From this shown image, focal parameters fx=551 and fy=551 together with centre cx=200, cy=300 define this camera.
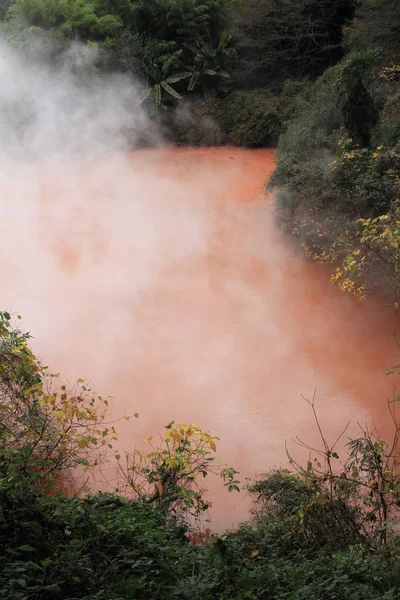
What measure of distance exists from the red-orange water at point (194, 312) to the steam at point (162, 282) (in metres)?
0.03

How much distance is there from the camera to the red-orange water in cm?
743

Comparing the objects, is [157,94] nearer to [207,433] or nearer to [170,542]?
[207,433]

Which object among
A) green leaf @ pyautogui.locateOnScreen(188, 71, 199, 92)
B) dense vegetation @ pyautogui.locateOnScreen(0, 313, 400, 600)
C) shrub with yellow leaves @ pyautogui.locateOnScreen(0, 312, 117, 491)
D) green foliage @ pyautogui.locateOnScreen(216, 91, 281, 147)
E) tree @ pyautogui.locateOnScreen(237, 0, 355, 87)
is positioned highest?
tree @ pyautogui.locateOnScreen(237, 0, 355, 87)

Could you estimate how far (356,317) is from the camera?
9.09 metres

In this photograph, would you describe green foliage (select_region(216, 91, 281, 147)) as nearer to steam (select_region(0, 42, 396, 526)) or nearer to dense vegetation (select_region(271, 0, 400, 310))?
steam (select_region(0, 42, 396, 526))

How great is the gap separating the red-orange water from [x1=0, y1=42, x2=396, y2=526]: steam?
0.09 feet

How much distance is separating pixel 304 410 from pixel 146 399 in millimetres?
2164

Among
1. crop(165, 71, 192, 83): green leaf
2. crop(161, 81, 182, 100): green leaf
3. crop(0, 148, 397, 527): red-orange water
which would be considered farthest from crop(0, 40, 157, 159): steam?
crop(0, 148, 397, 527): red-orange water

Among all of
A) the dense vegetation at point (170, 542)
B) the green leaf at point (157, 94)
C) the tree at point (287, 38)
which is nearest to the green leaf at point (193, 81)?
the green leaf at point (157, 94)

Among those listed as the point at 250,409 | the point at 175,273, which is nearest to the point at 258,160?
the point at 175,273

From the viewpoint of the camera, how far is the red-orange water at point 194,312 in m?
7.43

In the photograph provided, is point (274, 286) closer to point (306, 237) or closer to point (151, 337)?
point (306, 237)

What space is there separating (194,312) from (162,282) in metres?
1.12

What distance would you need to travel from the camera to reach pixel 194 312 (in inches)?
374
